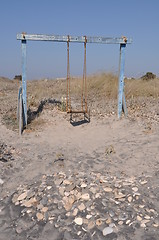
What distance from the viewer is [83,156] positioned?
475cm

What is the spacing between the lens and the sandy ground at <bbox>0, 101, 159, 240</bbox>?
274 centimetres

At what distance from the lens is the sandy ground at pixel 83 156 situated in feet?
9.00

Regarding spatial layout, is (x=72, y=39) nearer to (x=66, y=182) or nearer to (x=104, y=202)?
(x=66, y=182)

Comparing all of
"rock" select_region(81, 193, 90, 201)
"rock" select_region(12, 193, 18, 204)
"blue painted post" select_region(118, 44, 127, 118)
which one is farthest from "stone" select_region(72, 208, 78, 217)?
"blue painted post" select_region(118, 44, 127, 118)

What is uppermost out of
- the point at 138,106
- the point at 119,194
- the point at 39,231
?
the point at 138,106

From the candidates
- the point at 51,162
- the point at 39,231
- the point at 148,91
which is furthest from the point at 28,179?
the point at 148,91

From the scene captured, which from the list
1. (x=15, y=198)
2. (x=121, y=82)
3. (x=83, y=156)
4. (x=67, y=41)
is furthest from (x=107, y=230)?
(x=121, y=82)

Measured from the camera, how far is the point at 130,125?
6305 mm

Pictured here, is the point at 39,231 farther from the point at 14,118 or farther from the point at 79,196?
the point at 14,118

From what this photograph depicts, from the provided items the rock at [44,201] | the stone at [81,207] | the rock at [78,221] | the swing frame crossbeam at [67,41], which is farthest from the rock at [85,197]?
the swing frame crossbeam at [67,41]

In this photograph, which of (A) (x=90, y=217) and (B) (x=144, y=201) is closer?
(A) (x=90, y=217)

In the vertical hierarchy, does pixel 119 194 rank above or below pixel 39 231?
above

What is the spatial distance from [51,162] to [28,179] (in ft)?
2.18

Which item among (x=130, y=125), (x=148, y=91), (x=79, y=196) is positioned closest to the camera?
(x=79, y=196)
